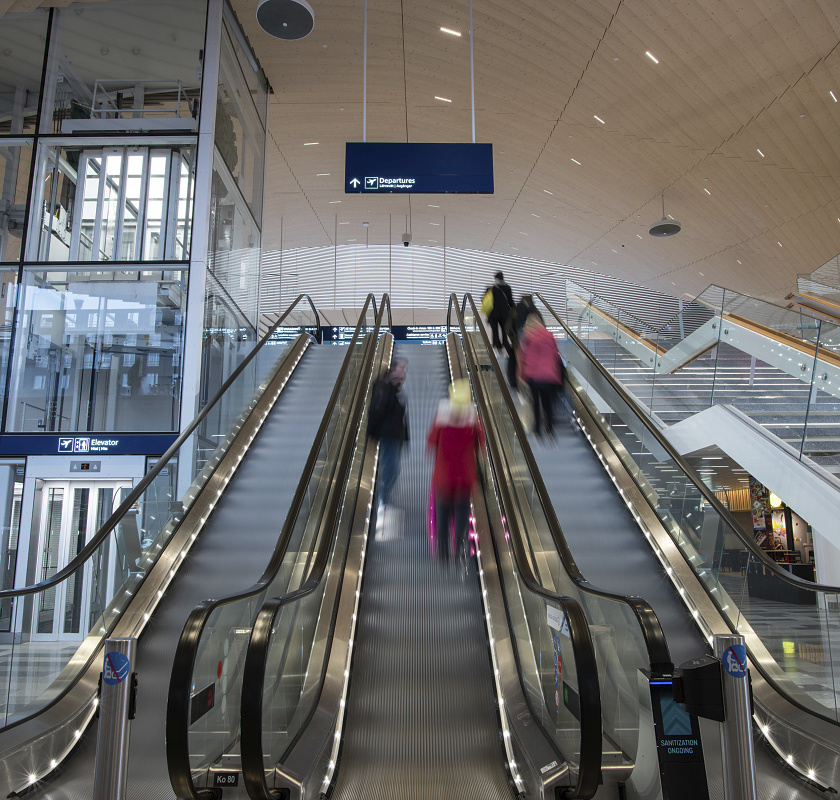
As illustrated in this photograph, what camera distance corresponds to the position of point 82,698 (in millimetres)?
4336

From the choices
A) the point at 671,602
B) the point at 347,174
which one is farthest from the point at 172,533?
the point at 347,174

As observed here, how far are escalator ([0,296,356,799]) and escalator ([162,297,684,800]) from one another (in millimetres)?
697

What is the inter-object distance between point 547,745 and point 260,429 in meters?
5.54

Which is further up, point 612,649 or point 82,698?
point 612,649

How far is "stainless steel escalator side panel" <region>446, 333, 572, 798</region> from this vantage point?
3346 mm

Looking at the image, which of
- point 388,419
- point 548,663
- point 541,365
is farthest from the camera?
point 541,365

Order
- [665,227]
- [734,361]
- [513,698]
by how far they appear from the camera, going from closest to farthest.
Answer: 1. [513,698]
2. [734,361]
3. [665,227]

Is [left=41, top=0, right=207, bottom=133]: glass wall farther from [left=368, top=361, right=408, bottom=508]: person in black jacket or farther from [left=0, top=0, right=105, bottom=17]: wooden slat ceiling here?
[left=368, top=361, right=408, bottom=508]: person in black jacket

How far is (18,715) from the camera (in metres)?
4.16

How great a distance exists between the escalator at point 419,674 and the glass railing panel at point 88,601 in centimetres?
125

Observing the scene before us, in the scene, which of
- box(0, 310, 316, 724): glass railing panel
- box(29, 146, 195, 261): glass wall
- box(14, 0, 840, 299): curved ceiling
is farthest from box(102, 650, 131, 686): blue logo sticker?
box(14, 0, 840, 299): curved ceiling

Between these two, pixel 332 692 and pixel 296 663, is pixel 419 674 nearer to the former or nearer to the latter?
pixel 332 692

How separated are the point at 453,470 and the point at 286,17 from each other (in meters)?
6.57

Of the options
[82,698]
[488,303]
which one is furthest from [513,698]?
[488,303]
